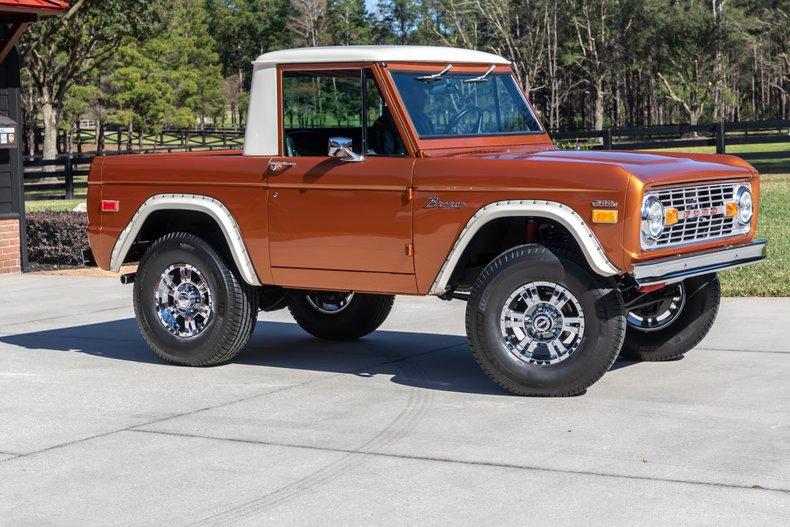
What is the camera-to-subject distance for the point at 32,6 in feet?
49.6

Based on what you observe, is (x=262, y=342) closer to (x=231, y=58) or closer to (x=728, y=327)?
(x=728, y=327)

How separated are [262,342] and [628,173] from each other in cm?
401

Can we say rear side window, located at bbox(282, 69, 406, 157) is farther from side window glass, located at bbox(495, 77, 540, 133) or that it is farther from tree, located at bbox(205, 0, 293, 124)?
tree, located at bbox(205, 0, 293, 124)

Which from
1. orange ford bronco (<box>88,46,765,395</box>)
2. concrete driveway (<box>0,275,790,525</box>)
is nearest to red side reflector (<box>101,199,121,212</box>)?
orange ford bronco (<box>88,46,765,395</box>)

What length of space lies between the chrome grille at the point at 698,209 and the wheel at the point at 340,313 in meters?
2.78

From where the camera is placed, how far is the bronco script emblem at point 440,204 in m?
7.57

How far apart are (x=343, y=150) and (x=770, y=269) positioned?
657 centimetres

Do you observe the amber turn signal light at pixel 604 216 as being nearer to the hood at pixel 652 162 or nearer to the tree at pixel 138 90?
the hood at pixel 652 162

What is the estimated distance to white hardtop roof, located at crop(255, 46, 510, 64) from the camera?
820 cm

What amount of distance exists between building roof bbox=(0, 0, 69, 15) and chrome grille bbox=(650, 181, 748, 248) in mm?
9958

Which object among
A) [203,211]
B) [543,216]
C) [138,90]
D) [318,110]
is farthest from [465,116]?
[138,90]

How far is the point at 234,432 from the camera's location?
689 centimetres

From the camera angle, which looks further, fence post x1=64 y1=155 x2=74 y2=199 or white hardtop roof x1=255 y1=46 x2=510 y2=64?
fence post x1=64 y1=155 x2=74 y2=199

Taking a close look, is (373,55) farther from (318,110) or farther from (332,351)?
(332,351)
